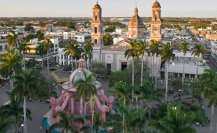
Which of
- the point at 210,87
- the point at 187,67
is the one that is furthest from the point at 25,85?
the point at 187,67

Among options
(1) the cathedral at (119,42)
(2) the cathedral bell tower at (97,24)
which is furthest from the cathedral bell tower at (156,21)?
(2) the cathedral bell tower at (97,24)

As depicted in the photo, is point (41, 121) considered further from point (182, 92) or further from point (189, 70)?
point (189, 70)

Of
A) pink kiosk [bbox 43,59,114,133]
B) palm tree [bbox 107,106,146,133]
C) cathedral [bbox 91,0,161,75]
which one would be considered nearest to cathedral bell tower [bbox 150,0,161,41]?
cathedral [bbox 91,0,161,75]

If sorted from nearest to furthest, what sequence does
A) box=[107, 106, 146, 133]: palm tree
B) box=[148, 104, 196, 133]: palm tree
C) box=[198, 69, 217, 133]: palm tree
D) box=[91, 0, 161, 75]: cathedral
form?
1. box=[148, 104, 196, 133]: palm tree
2. box=[107, 106, 146, 133]: palm tree
3. box=[198, 69, 217, 133]: palm tree
4. box=[91, 0, 161, 75]: cathedral

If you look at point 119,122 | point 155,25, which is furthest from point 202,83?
point 155,25

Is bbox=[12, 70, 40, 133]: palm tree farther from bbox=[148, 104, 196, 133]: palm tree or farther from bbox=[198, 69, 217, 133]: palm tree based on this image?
bbox=[198, 69, 217, 133]: palm tree
